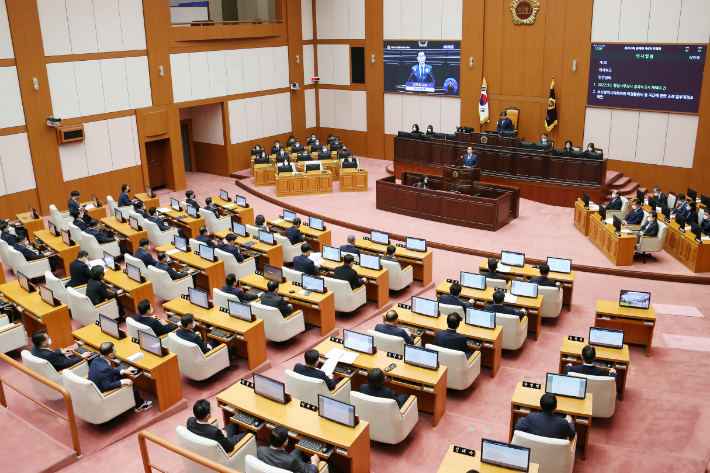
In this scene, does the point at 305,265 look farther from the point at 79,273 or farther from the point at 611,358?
the point at 611,358

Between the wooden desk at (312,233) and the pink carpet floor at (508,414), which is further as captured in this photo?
the wooden desk at (312,233)

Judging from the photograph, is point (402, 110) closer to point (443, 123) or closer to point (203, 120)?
point (443, 123)

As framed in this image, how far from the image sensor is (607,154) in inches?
719

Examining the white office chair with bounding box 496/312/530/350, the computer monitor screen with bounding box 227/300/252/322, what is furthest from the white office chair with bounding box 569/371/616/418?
the computer monitor screen with bounding box 227/300/252/322

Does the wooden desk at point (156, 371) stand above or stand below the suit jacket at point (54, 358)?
below

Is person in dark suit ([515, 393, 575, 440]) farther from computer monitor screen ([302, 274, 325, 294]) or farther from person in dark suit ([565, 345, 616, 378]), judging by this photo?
computer monitor screen ([302, 274, 325, 294])

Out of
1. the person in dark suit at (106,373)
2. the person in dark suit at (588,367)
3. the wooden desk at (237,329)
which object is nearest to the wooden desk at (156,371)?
the person in dark suit at (106,373)

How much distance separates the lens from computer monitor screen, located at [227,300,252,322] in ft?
28.8

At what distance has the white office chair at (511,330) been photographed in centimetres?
880

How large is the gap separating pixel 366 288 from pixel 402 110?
1293cm

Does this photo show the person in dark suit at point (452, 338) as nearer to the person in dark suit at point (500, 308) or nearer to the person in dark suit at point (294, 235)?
the person in dark suit at point (500, 308)

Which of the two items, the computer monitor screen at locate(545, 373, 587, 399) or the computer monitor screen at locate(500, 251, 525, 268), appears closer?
the computer monitor screen at locate(545, 373, 587, 399)

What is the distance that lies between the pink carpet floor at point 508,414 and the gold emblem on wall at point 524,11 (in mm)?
10755

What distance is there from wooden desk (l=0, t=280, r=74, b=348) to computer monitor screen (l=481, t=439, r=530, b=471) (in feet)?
22.7
